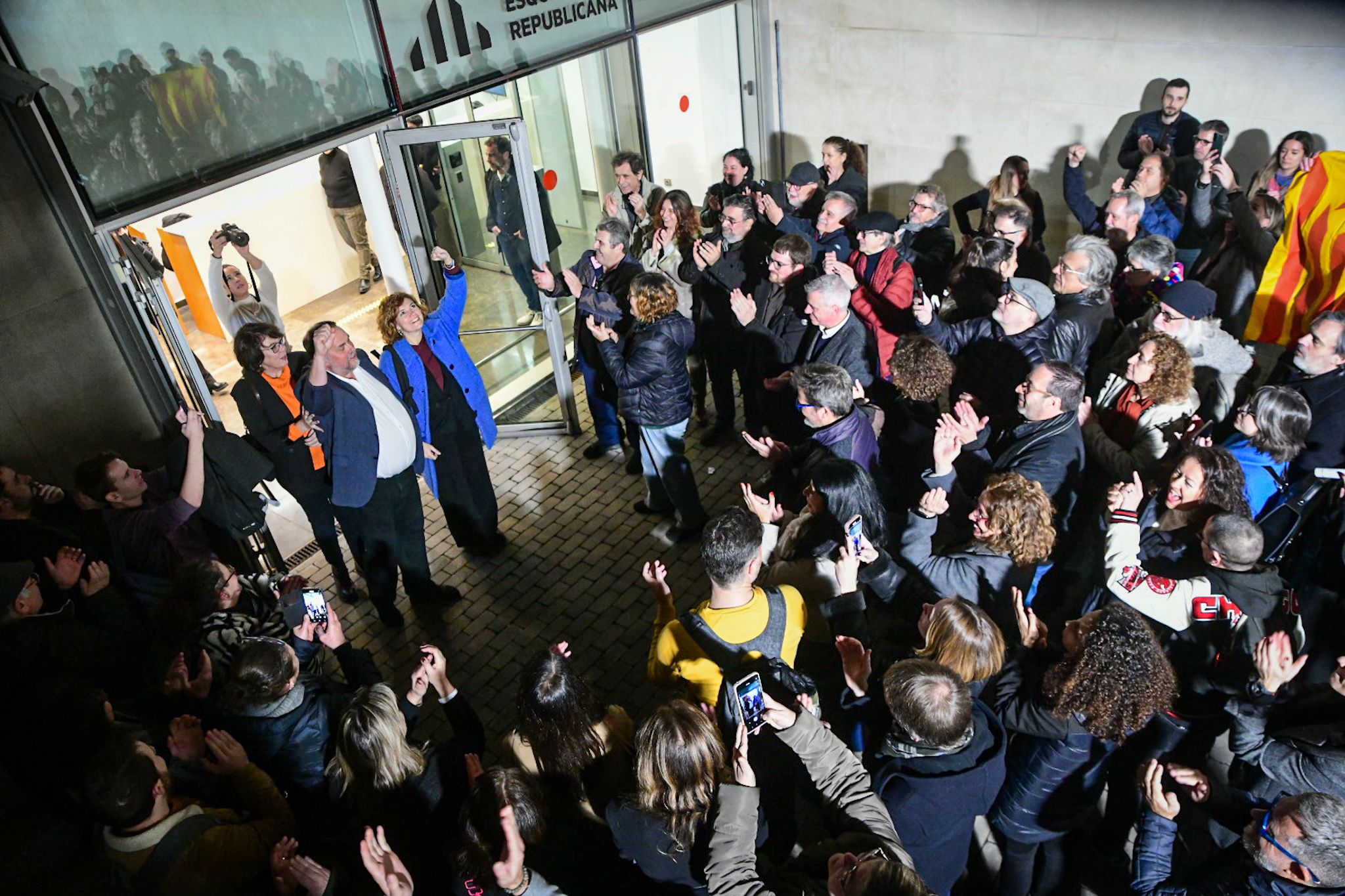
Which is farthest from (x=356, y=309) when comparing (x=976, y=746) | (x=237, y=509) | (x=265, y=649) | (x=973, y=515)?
(x=976, y=746)

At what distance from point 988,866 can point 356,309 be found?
29.0 feet

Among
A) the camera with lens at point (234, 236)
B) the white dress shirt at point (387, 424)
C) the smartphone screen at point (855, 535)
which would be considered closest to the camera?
the smartphone screen at point (855, 535)

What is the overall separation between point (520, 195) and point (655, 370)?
6.38 ft

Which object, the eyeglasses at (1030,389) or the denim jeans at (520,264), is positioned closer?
the eyeglasses at (1030,389)

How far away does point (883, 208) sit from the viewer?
9.51 metres

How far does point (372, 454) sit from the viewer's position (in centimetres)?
467

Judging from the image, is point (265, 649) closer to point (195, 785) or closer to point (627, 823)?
point (195, 785)

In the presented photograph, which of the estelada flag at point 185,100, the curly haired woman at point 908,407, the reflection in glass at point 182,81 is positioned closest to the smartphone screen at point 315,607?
the reflection in glass at point 182,81

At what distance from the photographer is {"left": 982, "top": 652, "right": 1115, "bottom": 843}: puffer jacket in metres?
3.02

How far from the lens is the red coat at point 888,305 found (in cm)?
547

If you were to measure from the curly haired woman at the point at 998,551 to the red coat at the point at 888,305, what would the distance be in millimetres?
1882

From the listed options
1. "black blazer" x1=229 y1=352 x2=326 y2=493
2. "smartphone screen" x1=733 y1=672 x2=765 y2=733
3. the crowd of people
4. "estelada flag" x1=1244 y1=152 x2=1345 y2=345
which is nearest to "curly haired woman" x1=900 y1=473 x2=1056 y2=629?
the crowd of people

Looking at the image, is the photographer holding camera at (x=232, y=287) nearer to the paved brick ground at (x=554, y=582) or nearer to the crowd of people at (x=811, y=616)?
the paved brick ground at (x=554, y=582)

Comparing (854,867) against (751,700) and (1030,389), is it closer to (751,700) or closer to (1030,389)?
(751,700)
